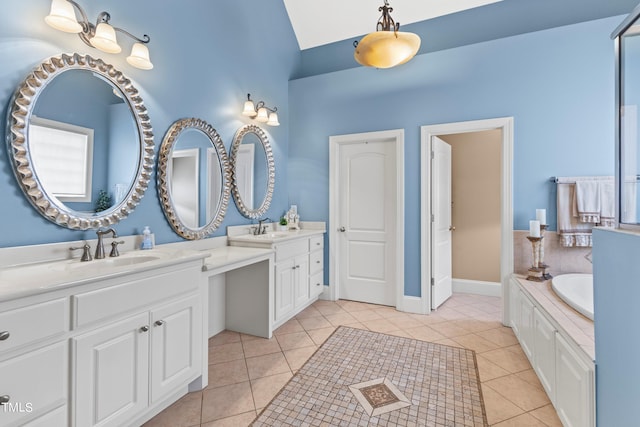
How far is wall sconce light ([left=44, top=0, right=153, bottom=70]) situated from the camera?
5.04 feet

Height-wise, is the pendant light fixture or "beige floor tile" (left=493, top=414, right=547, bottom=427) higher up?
the pendant light fixture

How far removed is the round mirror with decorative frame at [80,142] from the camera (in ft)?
4.99

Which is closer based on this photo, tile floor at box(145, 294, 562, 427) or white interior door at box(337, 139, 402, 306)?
tile floor at box(145, 294, 562, 427)

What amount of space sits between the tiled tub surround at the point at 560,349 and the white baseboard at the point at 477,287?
4.95ft

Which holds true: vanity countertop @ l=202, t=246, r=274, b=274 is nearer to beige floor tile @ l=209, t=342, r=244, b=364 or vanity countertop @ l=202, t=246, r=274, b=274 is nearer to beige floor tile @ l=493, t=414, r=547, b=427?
beige floor tile @ l=209, t=342, r=244, b=364

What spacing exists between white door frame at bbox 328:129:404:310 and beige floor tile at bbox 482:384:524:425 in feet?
4.98

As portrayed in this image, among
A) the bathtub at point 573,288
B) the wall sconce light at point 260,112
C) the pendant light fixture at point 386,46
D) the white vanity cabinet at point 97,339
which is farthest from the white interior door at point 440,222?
the white vanity cabinet at point 97,339

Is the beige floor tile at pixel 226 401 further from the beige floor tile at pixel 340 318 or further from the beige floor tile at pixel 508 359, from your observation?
the beige floor tile at pixel 508 359

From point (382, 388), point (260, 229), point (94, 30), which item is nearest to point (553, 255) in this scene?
point (382, 388)

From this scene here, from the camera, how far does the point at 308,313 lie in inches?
133

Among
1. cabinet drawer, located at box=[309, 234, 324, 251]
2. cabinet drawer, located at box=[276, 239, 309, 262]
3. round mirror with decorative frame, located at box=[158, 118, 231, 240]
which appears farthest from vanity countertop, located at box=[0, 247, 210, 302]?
cabinet drawer, located at box=[309, 234, 324, 251]

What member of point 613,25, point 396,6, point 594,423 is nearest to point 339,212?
point 396,6

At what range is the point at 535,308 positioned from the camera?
2182mm

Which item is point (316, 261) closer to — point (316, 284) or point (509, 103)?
point (316, 284)
